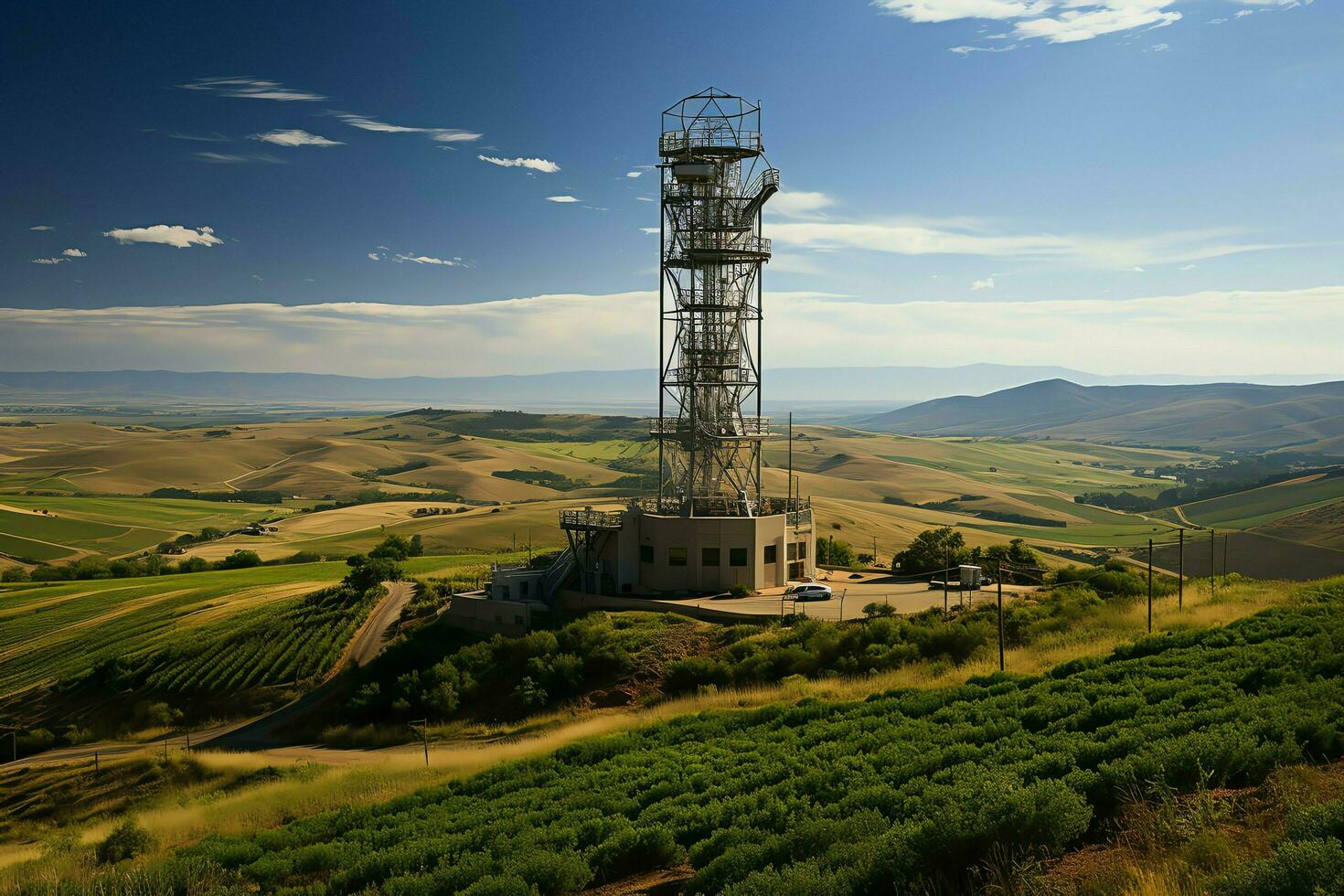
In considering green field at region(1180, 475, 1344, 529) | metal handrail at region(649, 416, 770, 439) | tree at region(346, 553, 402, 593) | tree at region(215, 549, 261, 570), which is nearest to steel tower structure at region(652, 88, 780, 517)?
metal handrail at region(649, 416, 770, 439)

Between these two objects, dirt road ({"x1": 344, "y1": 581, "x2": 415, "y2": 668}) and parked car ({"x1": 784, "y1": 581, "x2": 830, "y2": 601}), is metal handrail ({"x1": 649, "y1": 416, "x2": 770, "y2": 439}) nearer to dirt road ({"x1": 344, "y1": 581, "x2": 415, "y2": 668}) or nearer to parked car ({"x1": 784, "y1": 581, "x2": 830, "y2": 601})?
parked car ({"x1": 784, "y1": 581, "x2": 830, "y2": 601})

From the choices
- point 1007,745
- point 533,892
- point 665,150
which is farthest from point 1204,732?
point 665,150

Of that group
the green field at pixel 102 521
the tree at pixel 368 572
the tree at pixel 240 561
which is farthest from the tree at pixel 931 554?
the green field at pixel 102 521

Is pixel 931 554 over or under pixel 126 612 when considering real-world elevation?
over

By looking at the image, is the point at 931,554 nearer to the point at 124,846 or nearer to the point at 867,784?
the point at 867,784

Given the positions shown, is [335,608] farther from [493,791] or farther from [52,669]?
[493,791]

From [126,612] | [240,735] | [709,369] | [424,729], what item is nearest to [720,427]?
[709,369]
